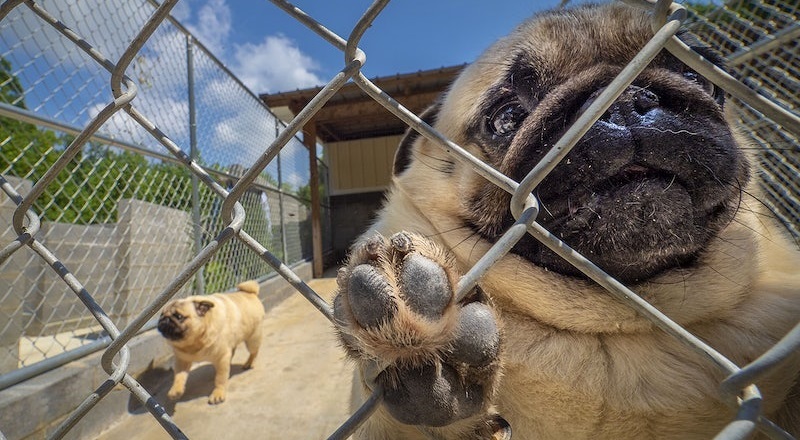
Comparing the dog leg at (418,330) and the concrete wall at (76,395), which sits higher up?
the dog leg at (418,330)

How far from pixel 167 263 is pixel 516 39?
505 centimetres

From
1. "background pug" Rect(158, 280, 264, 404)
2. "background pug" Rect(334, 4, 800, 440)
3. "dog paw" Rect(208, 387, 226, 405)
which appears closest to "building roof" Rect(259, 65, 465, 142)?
"background pug" Rect(158, 280, 264, 404)

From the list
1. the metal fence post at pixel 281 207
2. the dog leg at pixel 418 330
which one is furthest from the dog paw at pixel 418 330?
the metal fence post at pixel 281 207

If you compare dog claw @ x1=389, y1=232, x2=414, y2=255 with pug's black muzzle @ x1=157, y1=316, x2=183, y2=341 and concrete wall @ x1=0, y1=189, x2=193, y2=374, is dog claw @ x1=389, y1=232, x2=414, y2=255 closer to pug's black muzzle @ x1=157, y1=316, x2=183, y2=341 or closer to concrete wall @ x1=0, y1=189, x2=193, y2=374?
pug's black muzzle @ x1=157, y1=316, x2=183, y2=341

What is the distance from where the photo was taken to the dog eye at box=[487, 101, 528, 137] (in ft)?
5.00

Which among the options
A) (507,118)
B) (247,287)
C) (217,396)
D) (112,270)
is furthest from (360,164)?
(507,118)

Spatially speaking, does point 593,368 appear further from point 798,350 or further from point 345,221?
point 345,221

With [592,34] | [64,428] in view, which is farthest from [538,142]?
[64,428]

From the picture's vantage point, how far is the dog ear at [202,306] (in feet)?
12.8

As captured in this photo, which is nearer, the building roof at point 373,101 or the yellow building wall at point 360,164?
the building roof at point 373,101

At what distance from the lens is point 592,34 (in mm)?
1599

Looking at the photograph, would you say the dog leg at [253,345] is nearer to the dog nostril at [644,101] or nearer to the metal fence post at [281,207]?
the metal fence post at [281,207]

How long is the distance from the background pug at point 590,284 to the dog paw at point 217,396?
116 inches

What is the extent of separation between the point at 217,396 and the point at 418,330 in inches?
141
